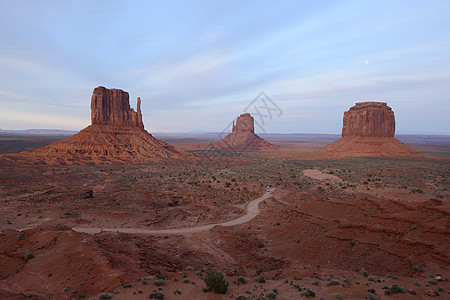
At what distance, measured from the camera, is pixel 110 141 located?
84.9 meters

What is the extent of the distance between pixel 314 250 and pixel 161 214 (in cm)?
1678

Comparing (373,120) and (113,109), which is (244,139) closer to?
(373,120)

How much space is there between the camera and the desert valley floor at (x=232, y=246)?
11.3 meters

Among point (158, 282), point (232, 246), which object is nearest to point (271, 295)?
point (158, 282)

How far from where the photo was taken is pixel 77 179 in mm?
50219

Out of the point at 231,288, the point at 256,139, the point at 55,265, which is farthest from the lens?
the point at 256,139

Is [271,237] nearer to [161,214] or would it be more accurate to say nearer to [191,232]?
[191,232]

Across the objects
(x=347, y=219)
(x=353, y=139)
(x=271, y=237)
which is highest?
(x=353, y=139)

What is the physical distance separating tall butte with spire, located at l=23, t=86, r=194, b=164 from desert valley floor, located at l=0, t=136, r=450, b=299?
40.5 metres

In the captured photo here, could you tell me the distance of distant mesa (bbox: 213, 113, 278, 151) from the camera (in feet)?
524

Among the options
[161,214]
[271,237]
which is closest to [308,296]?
[271,237]

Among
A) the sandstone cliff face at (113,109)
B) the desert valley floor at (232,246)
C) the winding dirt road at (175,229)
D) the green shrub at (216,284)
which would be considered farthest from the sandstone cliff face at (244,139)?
the green shrub at (216,284)

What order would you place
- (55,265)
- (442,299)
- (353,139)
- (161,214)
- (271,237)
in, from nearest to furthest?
(442,299) → (55,265) → (271,237) → (161,214) → (353,139)

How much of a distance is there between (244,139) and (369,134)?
257 ft
